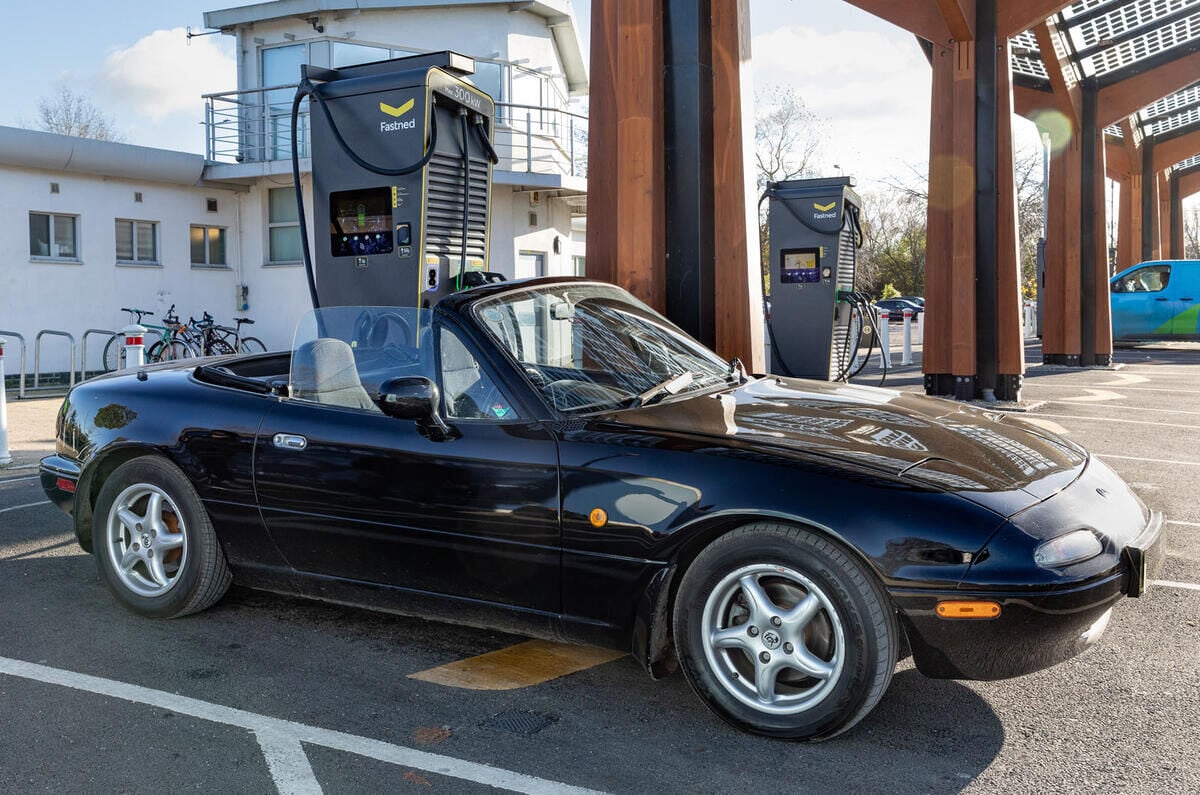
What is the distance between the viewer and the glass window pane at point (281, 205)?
19.5 m

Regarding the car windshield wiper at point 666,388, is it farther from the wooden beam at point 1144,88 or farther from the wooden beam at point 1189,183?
the wooden beam at point 1189,183

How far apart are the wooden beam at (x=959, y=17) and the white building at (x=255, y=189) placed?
7655 mm

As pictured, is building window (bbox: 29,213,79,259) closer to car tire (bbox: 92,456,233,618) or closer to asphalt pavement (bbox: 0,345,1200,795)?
asphalt pavement (bbox: 0,345,1200,795)

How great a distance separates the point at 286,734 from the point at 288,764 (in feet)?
0.73

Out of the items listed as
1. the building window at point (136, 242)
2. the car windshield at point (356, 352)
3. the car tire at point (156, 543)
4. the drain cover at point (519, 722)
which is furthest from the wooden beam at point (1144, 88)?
the drain cover at point (519, 722)

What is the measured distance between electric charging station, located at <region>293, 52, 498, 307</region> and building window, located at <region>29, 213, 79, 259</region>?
1040cm

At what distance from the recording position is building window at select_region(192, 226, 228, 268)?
19.1 m

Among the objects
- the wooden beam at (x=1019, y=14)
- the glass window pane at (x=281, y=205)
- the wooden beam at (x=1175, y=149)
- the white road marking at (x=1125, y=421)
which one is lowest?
the white road marking at (x=1125, y=421)

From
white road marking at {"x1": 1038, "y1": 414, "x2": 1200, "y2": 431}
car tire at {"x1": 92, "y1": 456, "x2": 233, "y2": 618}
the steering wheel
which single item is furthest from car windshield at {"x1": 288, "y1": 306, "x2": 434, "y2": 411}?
white road marking at {"x1": 1038, "y1": 414, "x2": 1200, "y2": 431}

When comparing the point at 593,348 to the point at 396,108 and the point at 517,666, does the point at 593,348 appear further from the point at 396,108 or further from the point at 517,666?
the point at 396,108

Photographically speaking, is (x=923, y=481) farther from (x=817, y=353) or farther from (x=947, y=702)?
(x=817, y=353)

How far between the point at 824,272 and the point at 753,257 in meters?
5.82

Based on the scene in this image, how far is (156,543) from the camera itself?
14.3ft

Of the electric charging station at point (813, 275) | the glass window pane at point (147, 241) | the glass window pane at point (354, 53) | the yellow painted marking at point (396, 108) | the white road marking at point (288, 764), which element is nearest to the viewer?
the white road marking at point (288, 764)
